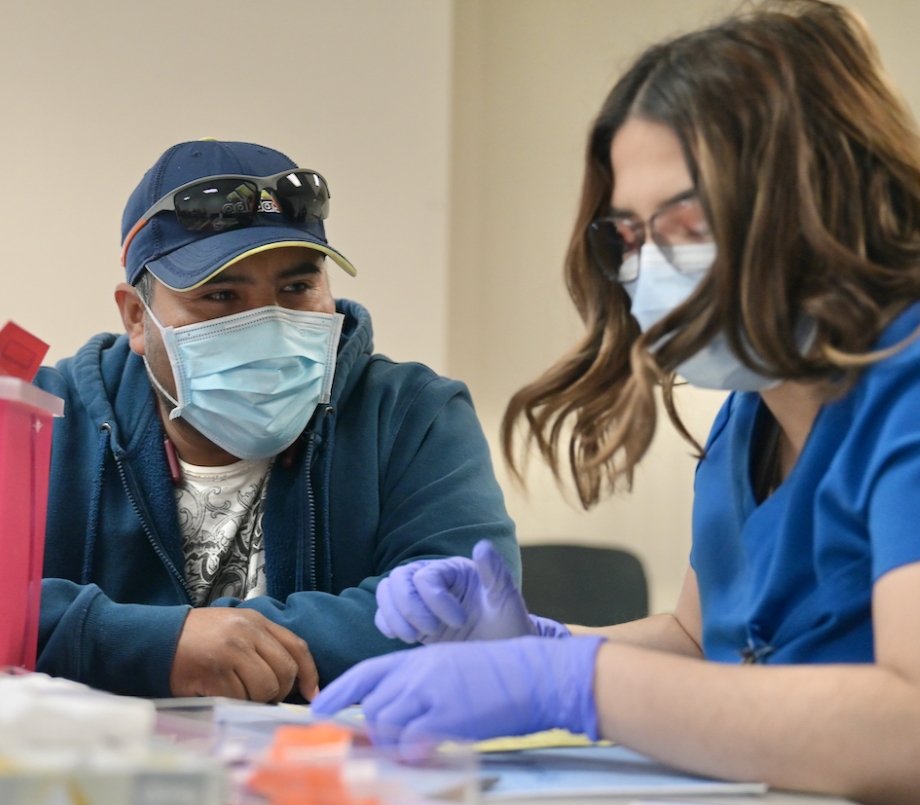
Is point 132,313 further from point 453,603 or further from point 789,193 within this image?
point 789,193

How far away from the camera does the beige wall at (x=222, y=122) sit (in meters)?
2.48

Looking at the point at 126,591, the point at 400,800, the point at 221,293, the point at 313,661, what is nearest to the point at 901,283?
the point at 400,800

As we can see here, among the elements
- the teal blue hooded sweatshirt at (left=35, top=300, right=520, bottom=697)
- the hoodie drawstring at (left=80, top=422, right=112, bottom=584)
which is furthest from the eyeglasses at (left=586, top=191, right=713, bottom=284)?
the hoodie drawstring at (left=80, top=422, right=112, bottom=584)

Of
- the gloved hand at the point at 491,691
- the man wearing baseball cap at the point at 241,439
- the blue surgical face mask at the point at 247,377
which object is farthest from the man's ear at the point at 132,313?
the gloved hand at the point at 491,691

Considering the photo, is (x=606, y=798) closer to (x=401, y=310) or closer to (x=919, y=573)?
(x=919, y=573)

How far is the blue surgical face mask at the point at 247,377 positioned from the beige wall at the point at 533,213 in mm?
1413

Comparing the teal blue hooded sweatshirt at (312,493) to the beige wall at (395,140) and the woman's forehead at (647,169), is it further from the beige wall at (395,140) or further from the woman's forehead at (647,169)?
the beige wall at (395,140)

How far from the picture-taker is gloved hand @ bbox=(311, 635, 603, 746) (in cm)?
80

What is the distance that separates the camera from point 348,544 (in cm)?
150

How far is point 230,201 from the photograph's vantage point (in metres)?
1.47

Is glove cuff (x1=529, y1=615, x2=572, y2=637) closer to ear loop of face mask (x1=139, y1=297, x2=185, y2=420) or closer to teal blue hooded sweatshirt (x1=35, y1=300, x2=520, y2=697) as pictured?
teal blue hooded sweatshirt (x1=35, y1=300, x2=520, y2=697)

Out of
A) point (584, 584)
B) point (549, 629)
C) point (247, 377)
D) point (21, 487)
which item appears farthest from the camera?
point (584, 584)

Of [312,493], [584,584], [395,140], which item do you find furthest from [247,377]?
[395,140]

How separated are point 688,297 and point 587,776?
15.7 inches
